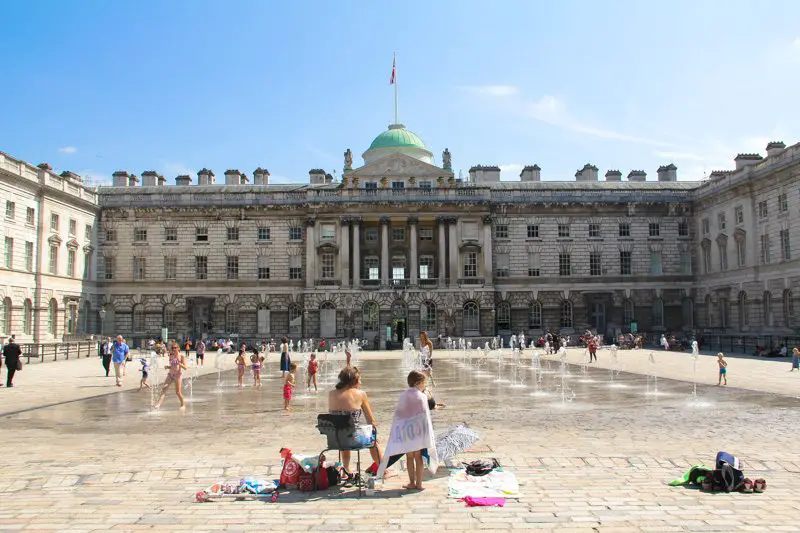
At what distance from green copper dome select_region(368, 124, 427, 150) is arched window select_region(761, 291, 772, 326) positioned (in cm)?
3478

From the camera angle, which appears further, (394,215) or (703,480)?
(394,215)

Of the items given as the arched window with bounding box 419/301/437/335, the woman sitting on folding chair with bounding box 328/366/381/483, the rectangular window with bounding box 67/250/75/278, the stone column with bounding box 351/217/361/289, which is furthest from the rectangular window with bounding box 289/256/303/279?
the woman sitting on folding chair with bounding box 328/366/381/483

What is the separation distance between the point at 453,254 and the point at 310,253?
13190 millimetres

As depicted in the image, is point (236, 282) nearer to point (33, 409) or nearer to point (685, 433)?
point (33, 409)

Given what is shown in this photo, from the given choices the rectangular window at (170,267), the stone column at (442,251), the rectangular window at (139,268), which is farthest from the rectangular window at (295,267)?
the rectangular window at (139,268)

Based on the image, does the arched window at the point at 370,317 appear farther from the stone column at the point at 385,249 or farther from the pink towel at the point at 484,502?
the pink towel at the point at 484,502

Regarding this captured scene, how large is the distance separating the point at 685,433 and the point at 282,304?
55.0 meters

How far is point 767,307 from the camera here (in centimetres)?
5262

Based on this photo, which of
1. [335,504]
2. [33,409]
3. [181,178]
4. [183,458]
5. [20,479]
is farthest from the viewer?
[181,178]

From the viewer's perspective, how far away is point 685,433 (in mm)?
13992

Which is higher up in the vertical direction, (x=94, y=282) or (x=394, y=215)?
(x=394, y=215)

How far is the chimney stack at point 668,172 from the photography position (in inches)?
2884

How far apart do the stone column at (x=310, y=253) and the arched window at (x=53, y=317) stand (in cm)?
2094

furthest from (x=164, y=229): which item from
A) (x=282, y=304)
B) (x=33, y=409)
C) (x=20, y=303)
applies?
(x=33, y=409)
